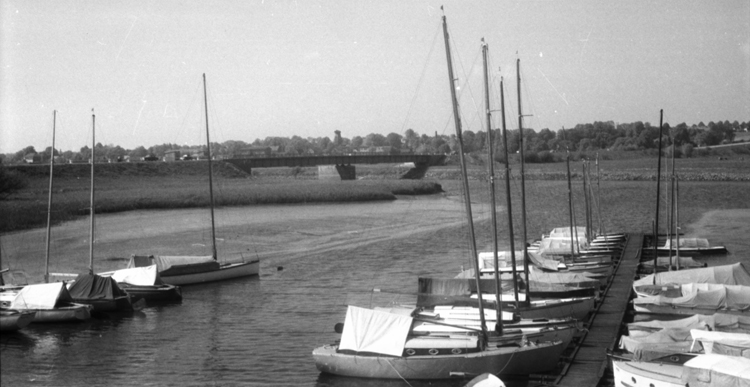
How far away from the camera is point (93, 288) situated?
40250mm

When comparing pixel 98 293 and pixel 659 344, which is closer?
pixel 659 344

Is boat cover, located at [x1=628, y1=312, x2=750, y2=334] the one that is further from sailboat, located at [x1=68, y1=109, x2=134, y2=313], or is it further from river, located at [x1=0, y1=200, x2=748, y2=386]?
sailboat, located at [x1=68, y1=109, x2=134, y2=313]

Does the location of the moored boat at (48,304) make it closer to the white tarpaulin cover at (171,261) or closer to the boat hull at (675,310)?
the white tarpaulin cover at (171,261)

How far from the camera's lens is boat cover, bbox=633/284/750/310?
3332 centimetres

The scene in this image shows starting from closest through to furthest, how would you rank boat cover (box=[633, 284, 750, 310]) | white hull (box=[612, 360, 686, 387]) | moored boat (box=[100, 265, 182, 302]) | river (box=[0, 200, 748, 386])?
white hull (box=[612, 360, 686, 387]), river (box=[0, 200, 748, 386]), boat cover (box=[633, 284, 750, 310]), moored boat (box=[100, 265, 182, 302])

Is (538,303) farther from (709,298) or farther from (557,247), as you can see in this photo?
(557,247)

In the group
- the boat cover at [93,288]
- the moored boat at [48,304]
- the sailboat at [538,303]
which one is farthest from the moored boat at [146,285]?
the sailboat at [538,303]

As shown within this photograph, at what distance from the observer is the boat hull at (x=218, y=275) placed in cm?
4942

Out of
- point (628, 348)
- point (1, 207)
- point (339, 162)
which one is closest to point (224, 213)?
point (1, 207)

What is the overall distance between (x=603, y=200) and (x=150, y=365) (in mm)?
94166

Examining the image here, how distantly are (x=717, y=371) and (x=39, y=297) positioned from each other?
2937 cm

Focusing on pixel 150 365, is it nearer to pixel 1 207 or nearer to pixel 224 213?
pixel 1 207

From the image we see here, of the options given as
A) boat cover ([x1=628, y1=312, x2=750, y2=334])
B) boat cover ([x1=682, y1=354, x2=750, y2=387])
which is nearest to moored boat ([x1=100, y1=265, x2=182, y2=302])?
boat cover ([x1=628, y1=312, x2=750, y2=334])

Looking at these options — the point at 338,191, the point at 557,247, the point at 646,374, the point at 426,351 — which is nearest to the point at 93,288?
the point at 426,351
